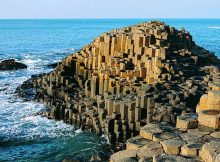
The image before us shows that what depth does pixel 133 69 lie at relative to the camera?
2473 centimetres

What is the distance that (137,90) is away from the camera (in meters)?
21.4

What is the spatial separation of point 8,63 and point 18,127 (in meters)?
24.1

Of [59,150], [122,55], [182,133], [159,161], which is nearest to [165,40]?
[122,55]

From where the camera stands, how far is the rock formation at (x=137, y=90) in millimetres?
10516

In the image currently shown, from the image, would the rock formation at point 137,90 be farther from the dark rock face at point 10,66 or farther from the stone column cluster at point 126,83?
the dark rock face at point 10,66

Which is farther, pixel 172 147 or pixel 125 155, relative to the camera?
pixel 125 155

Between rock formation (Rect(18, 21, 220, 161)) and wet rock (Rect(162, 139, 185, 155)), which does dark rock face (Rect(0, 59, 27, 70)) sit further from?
wet rock (Rect(162, 139, 185, 155))

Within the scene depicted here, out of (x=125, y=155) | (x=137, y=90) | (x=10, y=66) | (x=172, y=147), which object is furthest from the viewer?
(x=10, y=66)

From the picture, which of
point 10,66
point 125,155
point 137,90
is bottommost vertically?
point 10,66

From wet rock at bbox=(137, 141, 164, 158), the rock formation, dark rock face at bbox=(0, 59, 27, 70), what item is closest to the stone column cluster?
the rock formation

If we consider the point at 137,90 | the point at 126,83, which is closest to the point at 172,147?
the point at 137,90

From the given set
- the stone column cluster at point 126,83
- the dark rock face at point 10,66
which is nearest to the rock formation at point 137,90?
the stone column cluster at point 126,83

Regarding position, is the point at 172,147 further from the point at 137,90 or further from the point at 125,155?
the point at 137,90

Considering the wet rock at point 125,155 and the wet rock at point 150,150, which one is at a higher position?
the wet rock at point 150,150
